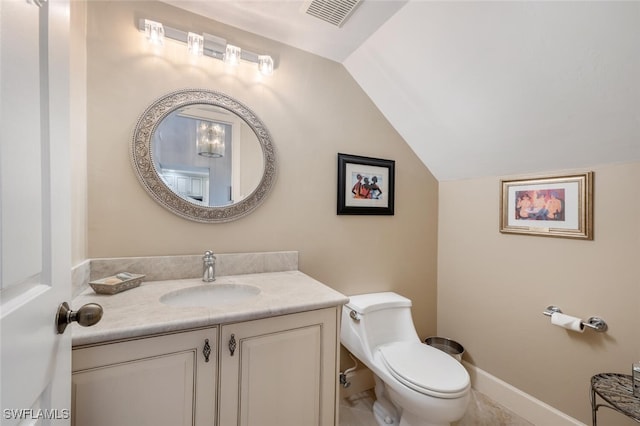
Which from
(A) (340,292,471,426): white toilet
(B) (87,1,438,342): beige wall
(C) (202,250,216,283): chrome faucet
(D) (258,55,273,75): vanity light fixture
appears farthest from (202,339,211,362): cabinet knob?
(D) (258,55,273,75): vanity light fixture

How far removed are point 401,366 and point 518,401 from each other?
96 centimetres

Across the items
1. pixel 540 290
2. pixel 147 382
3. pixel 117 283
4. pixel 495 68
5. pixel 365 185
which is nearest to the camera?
pixel 147 382

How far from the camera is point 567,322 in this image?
1.42 meters

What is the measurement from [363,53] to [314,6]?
474 mm

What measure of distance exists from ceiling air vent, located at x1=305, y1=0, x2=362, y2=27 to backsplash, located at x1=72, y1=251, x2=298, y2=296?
1.31 metres

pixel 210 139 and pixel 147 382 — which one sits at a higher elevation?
pixel 210 139

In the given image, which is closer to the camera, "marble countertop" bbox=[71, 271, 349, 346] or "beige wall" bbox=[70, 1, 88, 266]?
"marble countertop" bbox=[71, 271, 349, 346]

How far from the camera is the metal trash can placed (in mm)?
2027

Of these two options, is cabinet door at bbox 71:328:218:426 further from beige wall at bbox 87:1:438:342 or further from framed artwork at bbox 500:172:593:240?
framed artwork at bbox 500:172:593:240

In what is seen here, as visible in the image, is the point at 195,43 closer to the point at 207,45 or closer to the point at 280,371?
the point at 207,45

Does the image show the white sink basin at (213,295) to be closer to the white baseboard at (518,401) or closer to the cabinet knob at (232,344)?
the cabinet knob at (232,344)

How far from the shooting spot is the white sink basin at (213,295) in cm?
124

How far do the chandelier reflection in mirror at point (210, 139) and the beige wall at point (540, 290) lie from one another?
1.74 meters

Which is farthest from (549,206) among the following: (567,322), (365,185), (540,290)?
(365,185)
